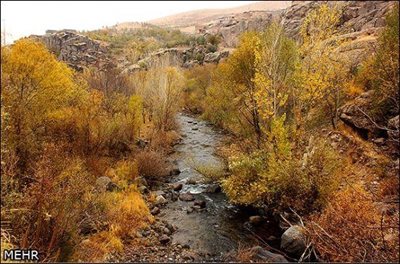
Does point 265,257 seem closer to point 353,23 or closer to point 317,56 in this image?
point 317,56

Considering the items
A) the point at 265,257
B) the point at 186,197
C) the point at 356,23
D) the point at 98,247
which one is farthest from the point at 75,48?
the point at 265,257

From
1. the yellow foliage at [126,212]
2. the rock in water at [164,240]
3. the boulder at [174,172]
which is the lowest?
the boulder at [174,172]

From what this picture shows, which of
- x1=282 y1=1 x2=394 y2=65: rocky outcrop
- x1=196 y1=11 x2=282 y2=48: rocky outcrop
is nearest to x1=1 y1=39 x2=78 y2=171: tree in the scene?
x1=282 y1=1 x2=394 y2=65: rocky outcrop

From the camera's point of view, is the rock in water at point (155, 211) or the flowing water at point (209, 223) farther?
the rock in water at point (155, 211)

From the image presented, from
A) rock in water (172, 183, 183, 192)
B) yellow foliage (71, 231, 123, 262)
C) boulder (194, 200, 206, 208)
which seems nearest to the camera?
yellow foliage (71, 231, 123, 262)

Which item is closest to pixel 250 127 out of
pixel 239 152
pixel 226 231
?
pixel 239 152

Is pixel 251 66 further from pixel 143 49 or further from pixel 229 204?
pixel 143 49

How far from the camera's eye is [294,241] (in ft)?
45.4

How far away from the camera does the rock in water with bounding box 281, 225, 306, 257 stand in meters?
13.6

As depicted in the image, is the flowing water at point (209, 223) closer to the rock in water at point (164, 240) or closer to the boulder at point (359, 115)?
the rock in water at point (164, 240)

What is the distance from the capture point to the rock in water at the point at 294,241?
13578mm

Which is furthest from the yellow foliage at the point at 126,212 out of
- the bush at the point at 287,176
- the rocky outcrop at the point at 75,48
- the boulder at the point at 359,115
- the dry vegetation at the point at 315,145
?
the rocky outcrop at the point at 75,48

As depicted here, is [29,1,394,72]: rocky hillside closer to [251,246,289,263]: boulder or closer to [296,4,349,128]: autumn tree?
[296,4,349,128]: autumn tree

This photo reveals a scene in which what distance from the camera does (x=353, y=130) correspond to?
21078 millimetres
